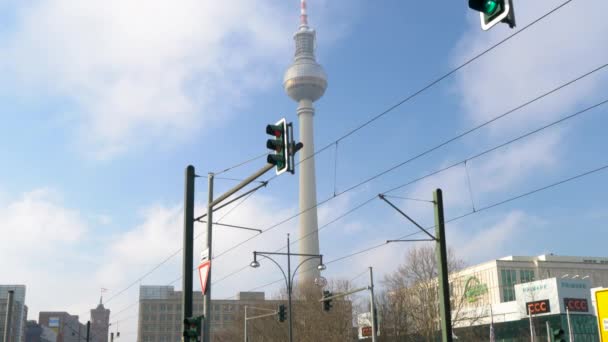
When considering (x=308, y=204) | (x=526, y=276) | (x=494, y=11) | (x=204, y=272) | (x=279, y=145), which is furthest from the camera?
(x=308, y=204)

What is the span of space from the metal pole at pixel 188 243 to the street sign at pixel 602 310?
10.8m

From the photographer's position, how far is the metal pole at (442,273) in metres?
23.3

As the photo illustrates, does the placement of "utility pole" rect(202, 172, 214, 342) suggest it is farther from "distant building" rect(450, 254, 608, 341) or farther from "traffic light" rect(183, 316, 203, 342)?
"distant building" rect(450, 254, 608, 341)

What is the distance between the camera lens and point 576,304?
3649 inches

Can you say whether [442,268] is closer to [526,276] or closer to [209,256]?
[209,256]

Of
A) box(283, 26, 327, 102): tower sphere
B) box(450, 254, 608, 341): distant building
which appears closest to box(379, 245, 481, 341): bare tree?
box(450, 254, 608, 341): distant building

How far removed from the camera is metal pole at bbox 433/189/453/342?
23284 millimetres

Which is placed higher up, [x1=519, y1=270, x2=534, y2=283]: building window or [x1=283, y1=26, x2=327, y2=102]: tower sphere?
[x1=283, y1=26, x2=327, y2=102]: tower sphere

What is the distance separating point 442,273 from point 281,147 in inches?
401

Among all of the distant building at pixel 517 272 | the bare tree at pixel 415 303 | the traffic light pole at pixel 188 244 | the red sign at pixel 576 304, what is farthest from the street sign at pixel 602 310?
the distant building at pixel 517 272

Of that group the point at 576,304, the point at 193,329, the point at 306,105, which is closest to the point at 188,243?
the point at 193,329

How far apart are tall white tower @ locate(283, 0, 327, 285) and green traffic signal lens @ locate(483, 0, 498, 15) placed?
492 ft

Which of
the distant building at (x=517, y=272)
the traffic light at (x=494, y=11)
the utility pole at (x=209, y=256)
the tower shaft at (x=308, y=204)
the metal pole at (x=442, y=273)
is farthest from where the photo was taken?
the tower shaft at (x=308, y=204)

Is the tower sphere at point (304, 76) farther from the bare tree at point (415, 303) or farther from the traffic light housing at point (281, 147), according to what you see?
the traffic light housing at point (281, 147)
